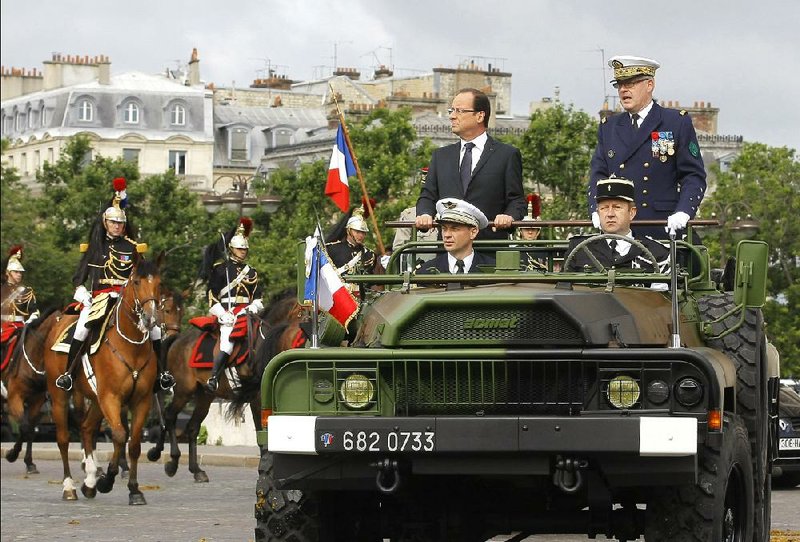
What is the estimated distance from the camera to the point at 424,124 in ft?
312

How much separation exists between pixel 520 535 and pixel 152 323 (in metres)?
10.2

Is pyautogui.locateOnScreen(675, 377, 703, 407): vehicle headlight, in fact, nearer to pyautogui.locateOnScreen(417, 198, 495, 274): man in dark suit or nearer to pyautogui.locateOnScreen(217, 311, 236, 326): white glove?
pyautogui.locateOnScreen(417, 198, 495, 274): man in dark suit

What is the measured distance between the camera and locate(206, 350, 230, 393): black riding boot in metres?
24.9

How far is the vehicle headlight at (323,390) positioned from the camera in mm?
10648

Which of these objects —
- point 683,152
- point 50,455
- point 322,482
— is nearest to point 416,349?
point 322,482

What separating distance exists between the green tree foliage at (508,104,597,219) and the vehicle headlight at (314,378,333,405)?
3962 cm

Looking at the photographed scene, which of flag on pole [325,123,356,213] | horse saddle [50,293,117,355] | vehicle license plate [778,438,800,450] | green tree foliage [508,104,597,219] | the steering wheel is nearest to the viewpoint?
the steering wheel

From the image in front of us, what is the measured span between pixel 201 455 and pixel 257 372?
28.4ft

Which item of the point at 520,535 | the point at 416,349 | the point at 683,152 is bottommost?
the point at 520,535

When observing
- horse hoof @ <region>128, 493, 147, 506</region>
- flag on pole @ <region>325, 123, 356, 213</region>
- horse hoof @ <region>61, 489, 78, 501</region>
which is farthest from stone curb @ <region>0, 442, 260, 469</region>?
flag on pole @ <region>325, 123, 356, 213</region>

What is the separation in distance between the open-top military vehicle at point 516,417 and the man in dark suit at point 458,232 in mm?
1092

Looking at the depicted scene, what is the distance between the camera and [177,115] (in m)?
128

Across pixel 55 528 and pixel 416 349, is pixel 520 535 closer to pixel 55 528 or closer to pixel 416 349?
pixel 416 349

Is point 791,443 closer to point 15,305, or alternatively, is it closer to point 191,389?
point 191,389
